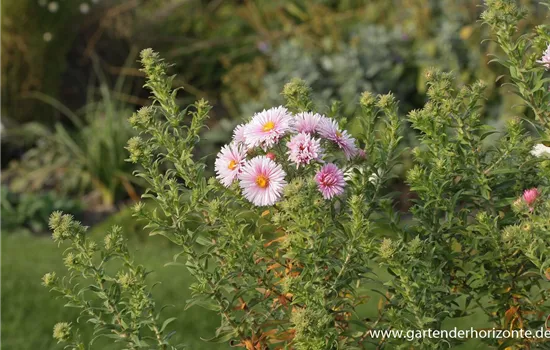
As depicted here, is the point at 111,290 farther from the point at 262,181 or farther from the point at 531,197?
the point at 531,197

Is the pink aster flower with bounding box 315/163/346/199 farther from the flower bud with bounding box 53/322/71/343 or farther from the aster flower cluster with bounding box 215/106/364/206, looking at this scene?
the flower bud with bounding box 53/322/71/343

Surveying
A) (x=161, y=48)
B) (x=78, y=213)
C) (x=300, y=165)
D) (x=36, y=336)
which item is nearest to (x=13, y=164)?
(x=78, y=213)

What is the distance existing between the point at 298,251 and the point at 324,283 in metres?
0.14

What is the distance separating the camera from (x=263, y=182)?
6.42ft

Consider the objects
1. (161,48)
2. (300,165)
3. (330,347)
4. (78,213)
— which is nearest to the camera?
(330,347)

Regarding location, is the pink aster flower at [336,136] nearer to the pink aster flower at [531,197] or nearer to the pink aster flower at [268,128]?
the pink aster flower at [268,128]

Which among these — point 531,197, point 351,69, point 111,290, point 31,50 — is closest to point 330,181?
point 531,197

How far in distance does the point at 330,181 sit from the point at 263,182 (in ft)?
0.50

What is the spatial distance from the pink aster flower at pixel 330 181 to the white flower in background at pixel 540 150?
1.82ft

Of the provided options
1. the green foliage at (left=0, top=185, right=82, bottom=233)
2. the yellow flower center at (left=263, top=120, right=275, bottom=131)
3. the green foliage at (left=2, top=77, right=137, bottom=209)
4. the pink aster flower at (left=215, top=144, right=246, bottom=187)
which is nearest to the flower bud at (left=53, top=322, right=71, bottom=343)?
the pink aster flower at (left=215, top=144, right=246, bottom=187)

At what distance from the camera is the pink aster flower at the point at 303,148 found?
77.7 inches

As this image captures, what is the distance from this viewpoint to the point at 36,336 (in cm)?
403

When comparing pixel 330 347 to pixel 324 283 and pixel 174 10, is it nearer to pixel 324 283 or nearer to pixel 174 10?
pixel 324 283

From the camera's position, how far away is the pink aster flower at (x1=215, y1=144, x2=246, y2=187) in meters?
2.05
